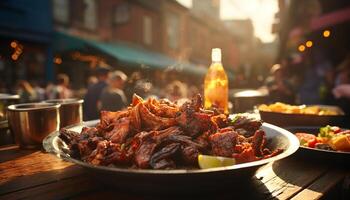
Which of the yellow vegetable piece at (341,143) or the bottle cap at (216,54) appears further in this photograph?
the bottle cap at (216,54)

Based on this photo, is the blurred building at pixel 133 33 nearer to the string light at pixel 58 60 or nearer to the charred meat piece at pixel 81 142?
the string light at pixel 58 60

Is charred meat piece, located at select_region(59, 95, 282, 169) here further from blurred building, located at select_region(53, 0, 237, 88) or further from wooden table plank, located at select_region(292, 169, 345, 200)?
blurred building, located at select_region(53, 0, 237, 88)

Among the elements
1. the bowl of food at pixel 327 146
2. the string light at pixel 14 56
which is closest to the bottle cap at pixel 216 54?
the bowl of food at pixel 327 146

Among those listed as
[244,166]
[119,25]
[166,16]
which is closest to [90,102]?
[244,166]

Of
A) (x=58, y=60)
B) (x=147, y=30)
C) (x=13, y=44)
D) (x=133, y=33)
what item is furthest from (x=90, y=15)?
(x=147, y=30)

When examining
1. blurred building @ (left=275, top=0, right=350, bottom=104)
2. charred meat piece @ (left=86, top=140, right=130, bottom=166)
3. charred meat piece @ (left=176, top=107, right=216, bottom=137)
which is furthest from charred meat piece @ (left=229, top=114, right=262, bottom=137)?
blurred building @ (left=275, top=0, right=350, bottom=104)

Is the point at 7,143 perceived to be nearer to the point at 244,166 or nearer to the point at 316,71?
the point at 244,166

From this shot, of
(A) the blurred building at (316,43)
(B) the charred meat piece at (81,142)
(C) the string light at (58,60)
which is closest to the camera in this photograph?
(B) the charred meat piece at (81,142)
